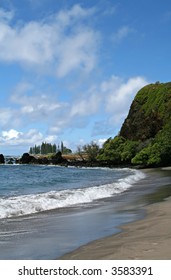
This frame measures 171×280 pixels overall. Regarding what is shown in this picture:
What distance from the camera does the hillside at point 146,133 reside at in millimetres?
76438

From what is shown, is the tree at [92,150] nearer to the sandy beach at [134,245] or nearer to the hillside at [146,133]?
the hillside at [146,133]

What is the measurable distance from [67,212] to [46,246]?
21.0 ft

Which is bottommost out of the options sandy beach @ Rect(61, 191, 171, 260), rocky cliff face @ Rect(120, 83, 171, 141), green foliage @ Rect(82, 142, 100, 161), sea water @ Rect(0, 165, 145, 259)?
sea water @ Rect(0, 165, 145, 259)

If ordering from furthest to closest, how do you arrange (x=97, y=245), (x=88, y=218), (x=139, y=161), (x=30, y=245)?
(x=139, y=161)
(x=88, y=218)
(x=30, y=245)
(x=97, y=245)

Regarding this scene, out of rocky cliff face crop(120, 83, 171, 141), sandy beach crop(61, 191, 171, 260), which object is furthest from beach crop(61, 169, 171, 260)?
rocky cliff face crop(120, 83, 171, 141)


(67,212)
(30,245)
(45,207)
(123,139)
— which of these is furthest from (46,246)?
(123,139)

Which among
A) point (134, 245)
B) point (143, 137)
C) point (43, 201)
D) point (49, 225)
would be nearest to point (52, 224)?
point (49, 225)

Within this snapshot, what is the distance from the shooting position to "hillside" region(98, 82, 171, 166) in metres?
76.4

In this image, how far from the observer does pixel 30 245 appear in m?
8.77

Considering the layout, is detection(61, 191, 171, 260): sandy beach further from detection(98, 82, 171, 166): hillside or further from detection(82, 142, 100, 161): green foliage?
detection(82, 142, 100, 161): green foliage

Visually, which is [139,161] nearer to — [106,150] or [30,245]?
[106,150]

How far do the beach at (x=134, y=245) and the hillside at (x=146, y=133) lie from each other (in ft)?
213

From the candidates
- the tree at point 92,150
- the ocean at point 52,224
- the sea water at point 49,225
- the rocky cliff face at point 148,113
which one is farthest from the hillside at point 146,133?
the sea water at point 49,225

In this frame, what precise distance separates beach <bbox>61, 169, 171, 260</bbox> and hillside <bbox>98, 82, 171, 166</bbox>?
6499cm
